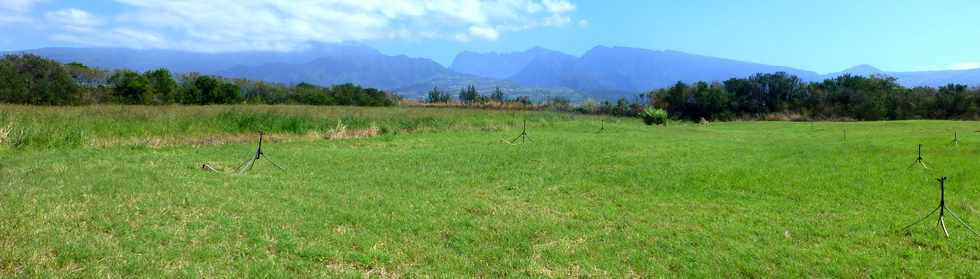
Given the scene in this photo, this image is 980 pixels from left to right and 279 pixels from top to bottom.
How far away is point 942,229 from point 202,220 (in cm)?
869

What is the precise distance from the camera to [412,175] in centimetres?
1064

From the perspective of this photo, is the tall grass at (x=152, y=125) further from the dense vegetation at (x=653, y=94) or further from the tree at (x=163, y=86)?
the tree at (x=163, y=86)

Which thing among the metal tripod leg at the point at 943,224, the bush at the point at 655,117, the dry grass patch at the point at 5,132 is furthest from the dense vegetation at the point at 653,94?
the metal tripod leg at the point at 943,224

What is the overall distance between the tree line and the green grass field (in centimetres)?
2038

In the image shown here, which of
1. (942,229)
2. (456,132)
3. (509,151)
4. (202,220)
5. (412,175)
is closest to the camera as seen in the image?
(202,220)

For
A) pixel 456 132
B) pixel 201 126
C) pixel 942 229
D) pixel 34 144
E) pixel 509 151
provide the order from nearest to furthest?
pixel 942 229, pixel 34 144, pixel 509 151, pixel 201 126, pixel 456 132

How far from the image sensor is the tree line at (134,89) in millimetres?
29547

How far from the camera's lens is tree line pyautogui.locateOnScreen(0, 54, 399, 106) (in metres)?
29.5

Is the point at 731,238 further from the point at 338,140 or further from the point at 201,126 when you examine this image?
the point at 201,126

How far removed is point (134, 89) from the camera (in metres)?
37.1

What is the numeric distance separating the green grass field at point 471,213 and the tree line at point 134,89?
66.9ft

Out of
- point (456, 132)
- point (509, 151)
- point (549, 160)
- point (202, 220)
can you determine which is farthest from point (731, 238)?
point (456, 132)

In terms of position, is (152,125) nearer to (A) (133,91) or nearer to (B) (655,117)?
(A) (133,91)

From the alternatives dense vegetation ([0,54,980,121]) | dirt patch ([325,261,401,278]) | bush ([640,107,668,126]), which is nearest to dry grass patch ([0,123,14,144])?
dirt patch ([325,261,401,278])
